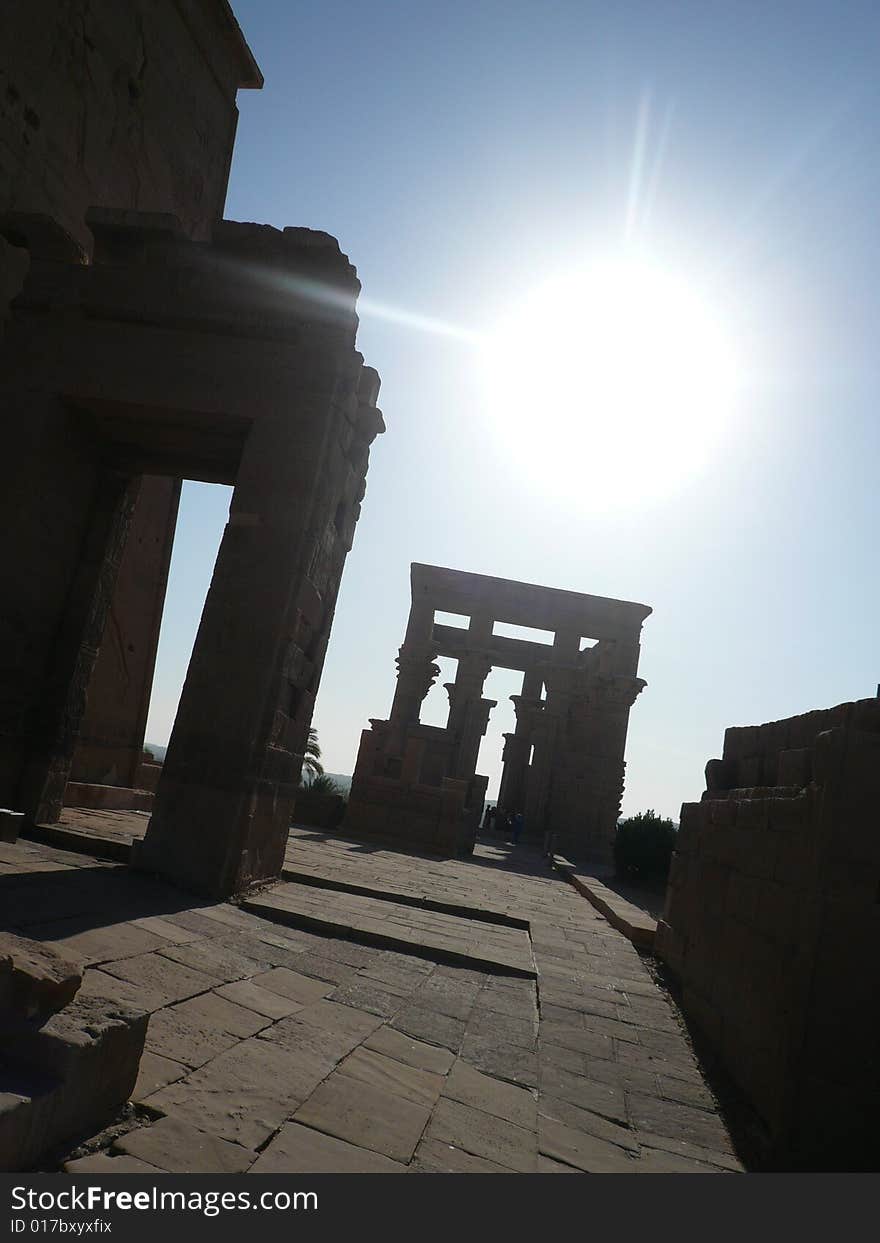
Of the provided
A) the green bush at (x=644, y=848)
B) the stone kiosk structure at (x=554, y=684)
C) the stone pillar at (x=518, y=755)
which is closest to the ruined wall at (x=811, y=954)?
the green bush at (x=644, y=848)

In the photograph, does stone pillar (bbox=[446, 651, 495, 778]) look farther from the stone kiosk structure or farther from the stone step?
the stone step

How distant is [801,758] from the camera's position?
12.5 feet

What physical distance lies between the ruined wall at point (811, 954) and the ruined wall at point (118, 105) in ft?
27.6

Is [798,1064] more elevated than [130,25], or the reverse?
[130,25]

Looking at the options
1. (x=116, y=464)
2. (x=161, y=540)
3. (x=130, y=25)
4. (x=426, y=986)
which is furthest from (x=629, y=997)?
(x=130, y=25)

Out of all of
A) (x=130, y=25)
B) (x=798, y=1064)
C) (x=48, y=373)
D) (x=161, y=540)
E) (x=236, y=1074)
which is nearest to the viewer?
(x=236, y=1074)

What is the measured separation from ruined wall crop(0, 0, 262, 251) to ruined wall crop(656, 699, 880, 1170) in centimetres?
843

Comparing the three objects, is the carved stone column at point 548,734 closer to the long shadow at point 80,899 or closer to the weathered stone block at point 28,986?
the long shadow at point 80,899

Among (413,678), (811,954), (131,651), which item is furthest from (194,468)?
(413,678)

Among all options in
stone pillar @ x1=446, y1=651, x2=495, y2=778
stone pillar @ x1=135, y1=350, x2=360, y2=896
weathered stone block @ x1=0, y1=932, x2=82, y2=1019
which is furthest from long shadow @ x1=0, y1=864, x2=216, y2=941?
stone pillar @ x1=446, y1=651, x2=495, y2=778

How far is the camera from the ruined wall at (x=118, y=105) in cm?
794

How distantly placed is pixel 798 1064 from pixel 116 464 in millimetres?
7089

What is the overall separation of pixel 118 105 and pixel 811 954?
11563 millimetres

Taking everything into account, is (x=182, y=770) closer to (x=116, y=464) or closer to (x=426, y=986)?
(x=426, y=986)
